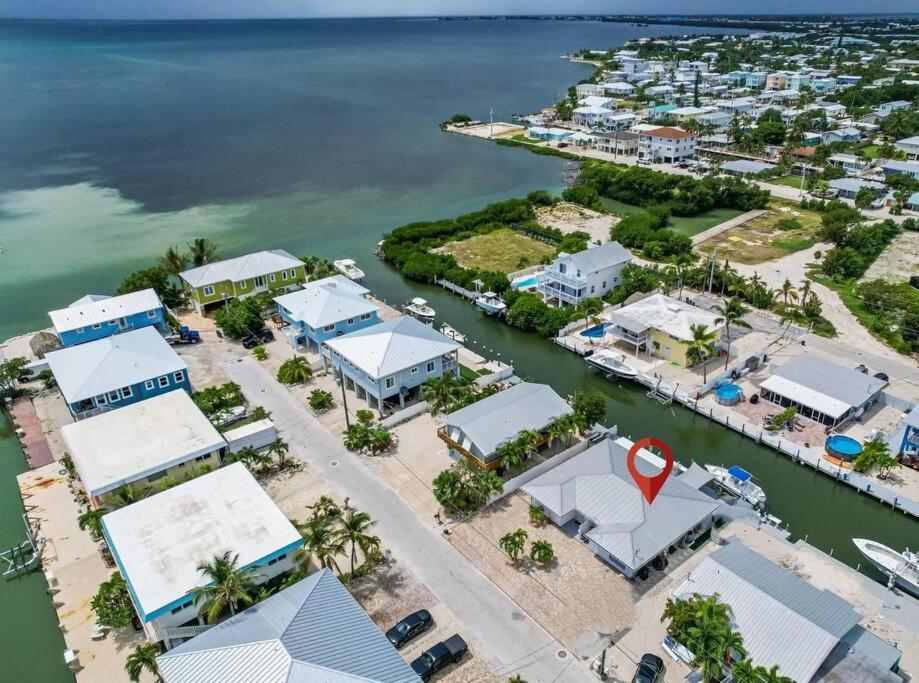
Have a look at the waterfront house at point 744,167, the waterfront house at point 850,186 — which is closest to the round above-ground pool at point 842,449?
the waterfront house at point 850,186

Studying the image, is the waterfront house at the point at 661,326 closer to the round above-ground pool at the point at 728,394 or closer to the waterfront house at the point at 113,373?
the round above-ground pool at the point at 728,394

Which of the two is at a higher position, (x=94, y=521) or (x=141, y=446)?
(x=141, y=446)

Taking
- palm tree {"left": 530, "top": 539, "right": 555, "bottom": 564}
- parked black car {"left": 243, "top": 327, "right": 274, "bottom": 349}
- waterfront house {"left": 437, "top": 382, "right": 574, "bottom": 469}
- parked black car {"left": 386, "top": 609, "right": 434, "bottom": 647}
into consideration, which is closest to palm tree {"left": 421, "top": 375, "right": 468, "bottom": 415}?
waterfront house {"left": 437, "top": 382, "right": 574, "bottom": 469}

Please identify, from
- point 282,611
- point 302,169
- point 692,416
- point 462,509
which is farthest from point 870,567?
point 302,169

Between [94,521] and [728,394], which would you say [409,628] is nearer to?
[94,521]

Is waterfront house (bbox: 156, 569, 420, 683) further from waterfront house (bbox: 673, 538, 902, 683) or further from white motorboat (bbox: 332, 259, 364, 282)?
white motorboat (bbox: 332, 259, 364, 282)

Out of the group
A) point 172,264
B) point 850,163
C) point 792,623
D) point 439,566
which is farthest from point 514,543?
point 850,163
